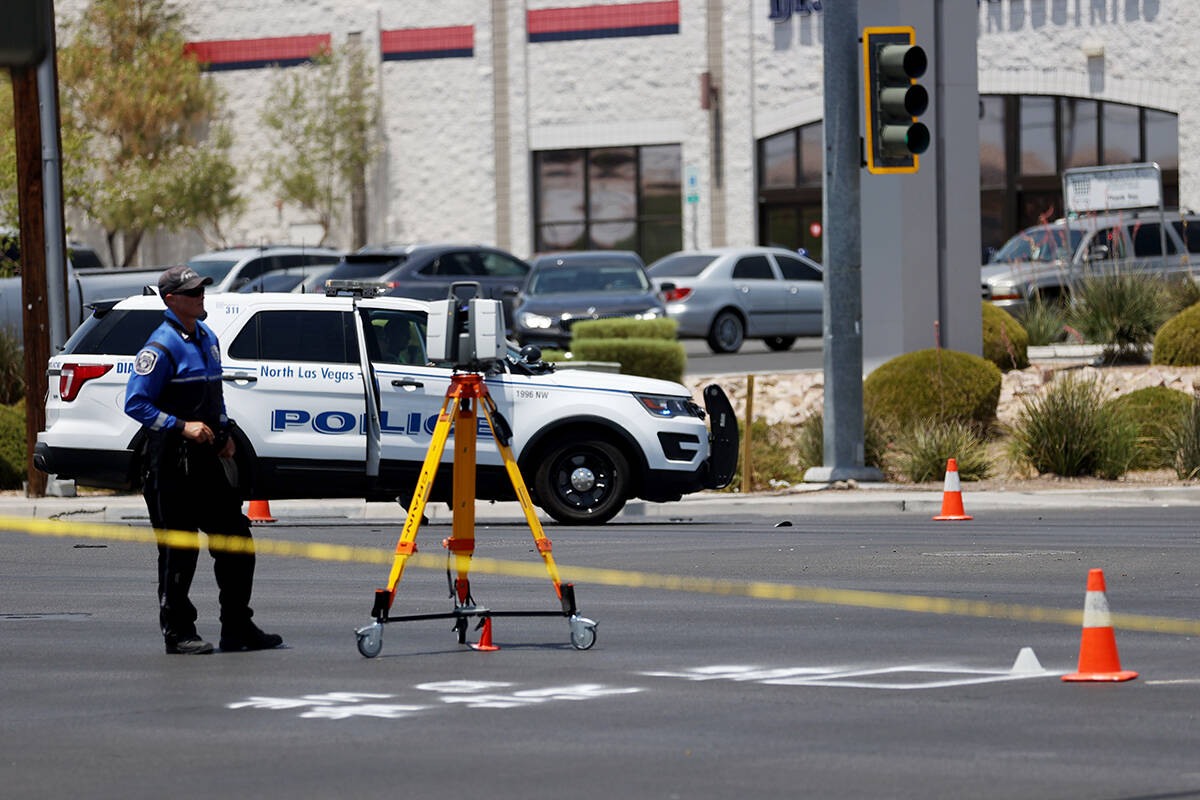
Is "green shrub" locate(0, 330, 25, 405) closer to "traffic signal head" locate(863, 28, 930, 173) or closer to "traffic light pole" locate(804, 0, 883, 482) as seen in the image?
"traffic light pole" locate(804, 0, 883, 482)

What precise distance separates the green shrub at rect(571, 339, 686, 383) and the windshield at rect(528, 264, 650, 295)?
686 cm

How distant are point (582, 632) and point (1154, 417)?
471 inches

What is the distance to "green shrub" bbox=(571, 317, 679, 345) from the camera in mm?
22594

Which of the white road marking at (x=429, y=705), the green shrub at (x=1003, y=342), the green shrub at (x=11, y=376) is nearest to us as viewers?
the white road marking at (x=429, y=705)

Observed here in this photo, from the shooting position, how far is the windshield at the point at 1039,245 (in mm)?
29828

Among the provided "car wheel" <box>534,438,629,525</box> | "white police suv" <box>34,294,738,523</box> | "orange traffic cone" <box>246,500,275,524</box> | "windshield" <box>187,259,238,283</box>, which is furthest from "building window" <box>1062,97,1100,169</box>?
"orange traffic cone" <box>246,500,275,524</box>

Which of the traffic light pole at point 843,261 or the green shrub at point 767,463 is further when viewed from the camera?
the green shrub at point 767,463

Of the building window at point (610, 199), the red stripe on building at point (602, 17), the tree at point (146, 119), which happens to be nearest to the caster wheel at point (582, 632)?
the building window at point (610, 199)

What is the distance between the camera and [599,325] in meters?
22.6

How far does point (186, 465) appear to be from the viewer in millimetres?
9133

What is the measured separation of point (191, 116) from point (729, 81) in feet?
45.1

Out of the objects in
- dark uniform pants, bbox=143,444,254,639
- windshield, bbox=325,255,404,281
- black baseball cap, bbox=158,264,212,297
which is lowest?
dark uniform pants, bbox=143,444,254,639

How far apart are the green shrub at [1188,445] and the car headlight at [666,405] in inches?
220

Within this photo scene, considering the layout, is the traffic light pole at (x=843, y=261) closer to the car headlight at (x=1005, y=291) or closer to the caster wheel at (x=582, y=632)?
the caster wheel at (x=582, y=632)
